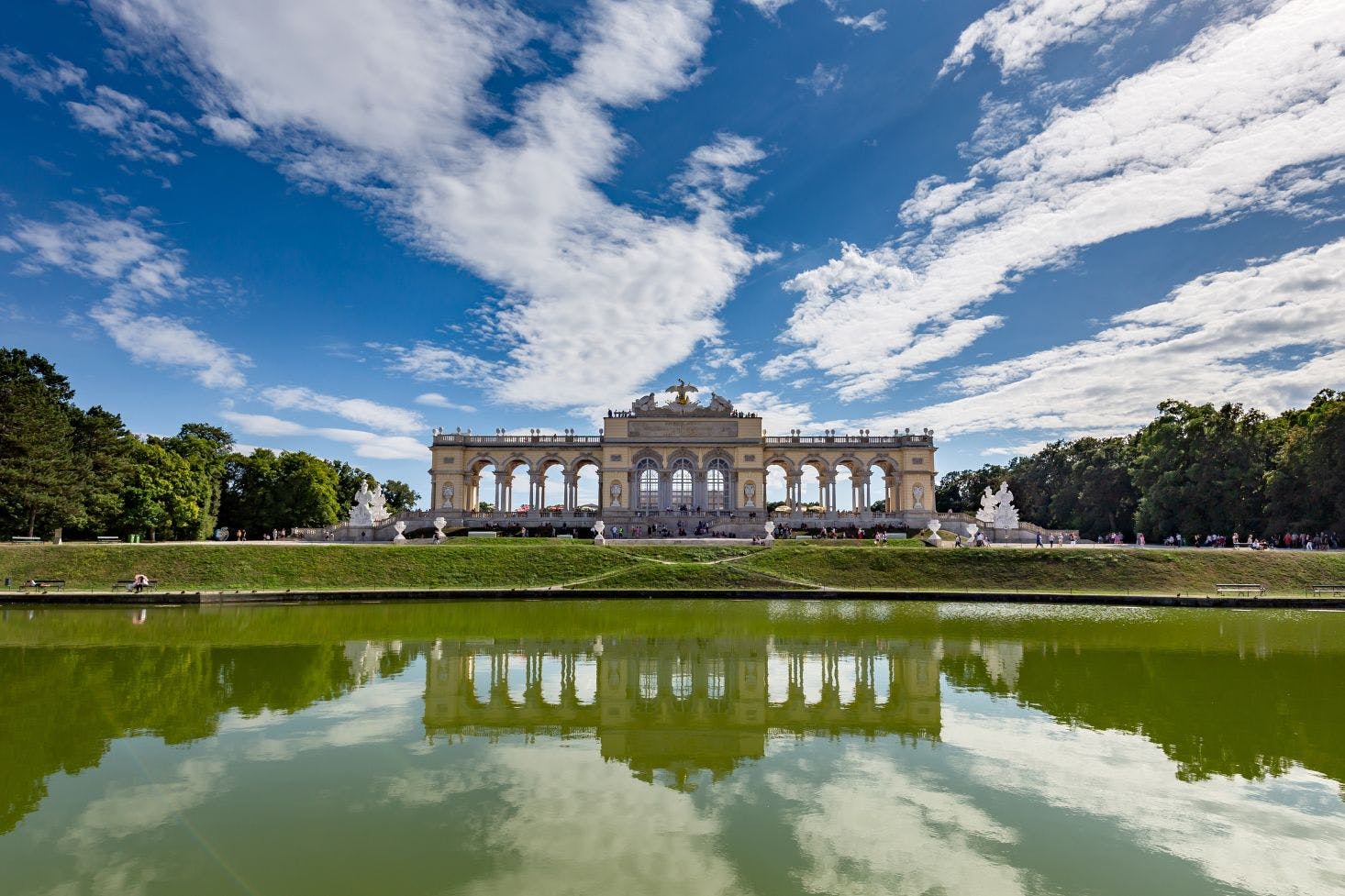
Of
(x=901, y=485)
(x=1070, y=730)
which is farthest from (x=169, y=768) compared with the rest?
(x=901, y=485)

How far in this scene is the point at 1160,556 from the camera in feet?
109

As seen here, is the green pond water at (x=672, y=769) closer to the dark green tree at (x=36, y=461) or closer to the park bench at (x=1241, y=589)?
the park bench at (x=1241, y=589)

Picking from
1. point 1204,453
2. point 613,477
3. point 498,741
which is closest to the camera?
point 498,741

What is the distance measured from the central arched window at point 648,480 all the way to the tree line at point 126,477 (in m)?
23.3

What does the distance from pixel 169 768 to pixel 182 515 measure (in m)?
44.3

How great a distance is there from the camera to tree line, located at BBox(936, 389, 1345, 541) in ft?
129

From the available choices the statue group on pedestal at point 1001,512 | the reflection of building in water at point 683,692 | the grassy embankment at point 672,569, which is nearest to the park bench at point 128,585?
the grassy embankment at point 672,569

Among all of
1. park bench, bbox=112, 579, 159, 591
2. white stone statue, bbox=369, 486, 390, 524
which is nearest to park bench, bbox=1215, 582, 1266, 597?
park bench, bbox=112, 579, 159, 591

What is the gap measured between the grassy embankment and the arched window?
19.9 meters

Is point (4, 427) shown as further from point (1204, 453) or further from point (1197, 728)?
point (1204, 453)

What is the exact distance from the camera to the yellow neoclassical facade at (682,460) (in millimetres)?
55688

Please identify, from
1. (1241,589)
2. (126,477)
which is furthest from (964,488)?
(126,477)

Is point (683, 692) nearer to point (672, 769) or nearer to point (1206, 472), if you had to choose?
point (672, 769)

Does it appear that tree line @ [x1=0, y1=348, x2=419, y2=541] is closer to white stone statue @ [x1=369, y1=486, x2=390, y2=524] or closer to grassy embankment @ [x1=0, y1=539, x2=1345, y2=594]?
grassy embankment @ [x1=0, y1=539, x2=1345, y2=594]
